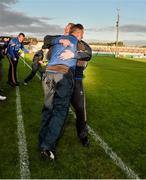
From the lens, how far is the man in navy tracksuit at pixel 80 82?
6.99 metres

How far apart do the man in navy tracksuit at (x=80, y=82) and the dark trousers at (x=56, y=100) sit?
474mm

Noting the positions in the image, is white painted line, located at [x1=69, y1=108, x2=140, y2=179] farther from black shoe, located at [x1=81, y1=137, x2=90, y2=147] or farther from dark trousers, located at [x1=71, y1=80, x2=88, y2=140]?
dark trousers, located at [x1=71, y1=80, x2=88, y2=140]

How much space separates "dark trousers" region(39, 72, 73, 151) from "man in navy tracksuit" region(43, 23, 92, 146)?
47 centimetres

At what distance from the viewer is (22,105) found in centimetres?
1195

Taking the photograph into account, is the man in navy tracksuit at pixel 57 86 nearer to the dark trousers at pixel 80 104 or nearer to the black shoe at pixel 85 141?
the dark trousers at pixel 80 104

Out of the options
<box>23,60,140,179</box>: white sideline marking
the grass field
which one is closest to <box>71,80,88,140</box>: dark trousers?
the grass field

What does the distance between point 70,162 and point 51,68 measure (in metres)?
1.71

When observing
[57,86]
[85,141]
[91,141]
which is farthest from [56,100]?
[91,141]

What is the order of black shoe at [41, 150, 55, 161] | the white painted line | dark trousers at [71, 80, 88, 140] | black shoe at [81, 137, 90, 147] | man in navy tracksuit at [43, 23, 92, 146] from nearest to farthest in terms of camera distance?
the white painted line → black shoe at [41, 150, 55, 161] → man in navy tracksuit at [43, 23, 92, 146] → dark trousers at [71, 80, 88, 140] → black shoe at [81, 137, 90, 147]

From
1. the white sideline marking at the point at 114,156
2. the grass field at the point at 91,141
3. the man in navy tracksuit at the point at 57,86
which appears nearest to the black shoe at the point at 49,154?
the man in navy tracksuit at the point at 57,86

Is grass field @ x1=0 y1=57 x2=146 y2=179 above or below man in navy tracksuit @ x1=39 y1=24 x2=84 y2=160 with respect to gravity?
below

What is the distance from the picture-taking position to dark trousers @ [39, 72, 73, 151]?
6773mm

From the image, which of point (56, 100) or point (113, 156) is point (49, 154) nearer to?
point (56, 100)

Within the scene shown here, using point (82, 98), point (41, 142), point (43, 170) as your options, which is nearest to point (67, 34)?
point (82, 98)
